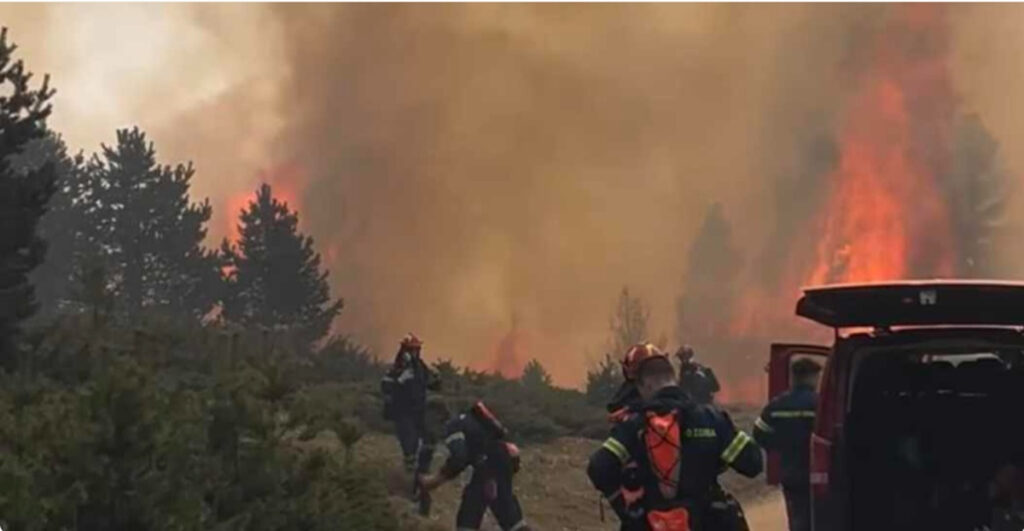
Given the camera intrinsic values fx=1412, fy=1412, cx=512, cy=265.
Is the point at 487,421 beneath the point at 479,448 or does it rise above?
above

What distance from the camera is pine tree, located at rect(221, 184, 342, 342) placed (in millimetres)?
41125

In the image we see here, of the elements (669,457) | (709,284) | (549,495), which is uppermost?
(709,284)

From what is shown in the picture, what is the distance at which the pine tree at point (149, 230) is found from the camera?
138 ft

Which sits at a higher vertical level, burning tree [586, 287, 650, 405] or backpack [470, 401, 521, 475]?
burning tree [586, 287, 650, 405]

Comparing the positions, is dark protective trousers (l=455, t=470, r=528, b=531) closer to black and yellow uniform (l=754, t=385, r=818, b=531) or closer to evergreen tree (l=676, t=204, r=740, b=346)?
black and yellow uniform (l=754, t=385, r=818, b=531)

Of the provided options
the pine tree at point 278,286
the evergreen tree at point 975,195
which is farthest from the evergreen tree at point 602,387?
the evergreen tree at point 975,195

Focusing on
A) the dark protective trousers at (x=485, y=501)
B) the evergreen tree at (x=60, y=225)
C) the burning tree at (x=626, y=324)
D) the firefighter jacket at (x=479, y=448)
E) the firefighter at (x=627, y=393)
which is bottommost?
the dark protective trousers at (x=485, y=501)

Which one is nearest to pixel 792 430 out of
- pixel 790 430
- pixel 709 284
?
pixel 790 430

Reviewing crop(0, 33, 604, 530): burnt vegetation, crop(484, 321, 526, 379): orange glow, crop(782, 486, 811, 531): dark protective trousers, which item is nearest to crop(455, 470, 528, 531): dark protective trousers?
crop(0, 33, 604, 530): burnt vegetation

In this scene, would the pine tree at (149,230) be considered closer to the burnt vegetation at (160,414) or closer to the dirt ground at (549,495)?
the burnt vegetation at (160,414)

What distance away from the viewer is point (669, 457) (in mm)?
5535

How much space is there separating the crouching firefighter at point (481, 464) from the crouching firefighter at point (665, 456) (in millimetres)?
5209

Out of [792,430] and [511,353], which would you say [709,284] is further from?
[792,430]

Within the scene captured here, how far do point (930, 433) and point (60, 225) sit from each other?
133 feet
